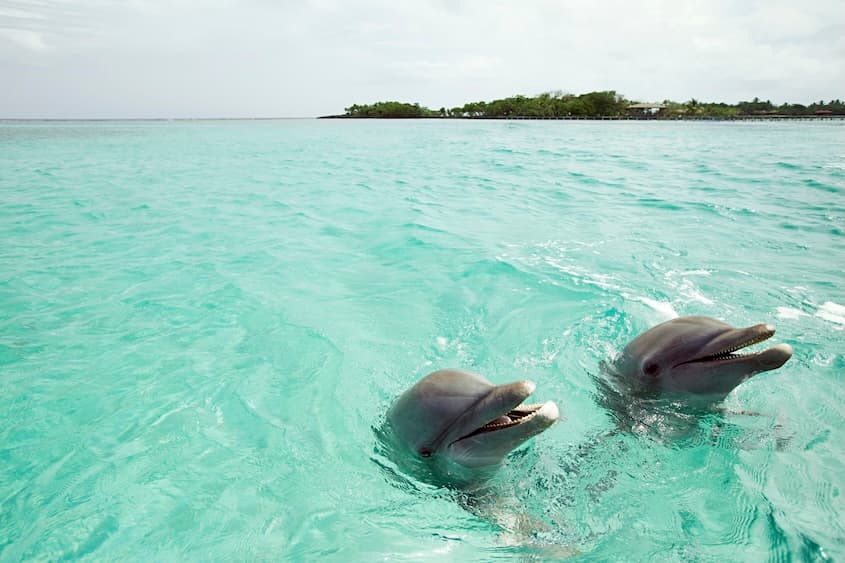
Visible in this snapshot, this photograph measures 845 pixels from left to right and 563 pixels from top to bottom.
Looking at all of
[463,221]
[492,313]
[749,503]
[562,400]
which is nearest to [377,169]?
[463,221]

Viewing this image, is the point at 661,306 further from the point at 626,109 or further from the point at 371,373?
the point at 626,109

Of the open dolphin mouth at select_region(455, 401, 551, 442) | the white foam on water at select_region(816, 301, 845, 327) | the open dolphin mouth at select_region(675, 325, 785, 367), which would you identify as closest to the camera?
the open dolphin mouth at select_region(455, 401, 551, 442)

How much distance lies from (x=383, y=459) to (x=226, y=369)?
2.27 meters

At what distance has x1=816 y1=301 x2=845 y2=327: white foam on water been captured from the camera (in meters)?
5.71

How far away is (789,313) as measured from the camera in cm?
590

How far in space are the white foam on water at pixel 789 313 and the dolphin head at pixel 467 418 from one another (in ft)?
15.1

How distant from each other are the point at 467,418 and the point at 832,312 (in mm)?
5567

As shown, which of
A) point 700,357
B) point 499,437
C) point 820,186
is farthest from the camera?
point 820,186

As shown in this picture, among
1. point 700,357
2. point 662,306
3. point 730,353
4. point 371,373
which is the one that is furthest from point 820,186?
point 371,373

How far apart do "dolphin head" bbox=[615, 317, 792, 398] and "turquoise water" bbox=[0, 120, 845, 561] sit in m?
0.41

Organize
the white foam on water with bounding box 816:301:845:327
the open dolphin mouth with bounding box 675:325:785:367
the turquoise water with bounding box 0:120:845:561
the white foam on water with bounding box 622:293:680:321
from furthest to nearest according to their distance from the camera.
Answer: the white foam on water with bounding box 622:293:680:321, the white foam on water with bounding box 816:301:845:327, the open dolphin mouth with bounding box 675:325:785:367, the turquoise water with bounding box 0:120:845:561

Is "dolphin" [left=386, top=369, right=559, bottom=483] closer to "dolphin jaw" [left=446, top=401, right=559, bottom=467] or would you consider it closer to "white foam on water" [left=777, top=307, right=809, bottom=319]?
"dolphin jaw" [left=446, top=401, right=559, bottom=467]

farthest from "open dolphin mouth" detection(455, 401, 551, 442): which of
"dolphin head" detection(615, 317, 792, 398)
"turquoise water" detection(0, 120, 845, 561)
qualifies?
"dolphin head" detection(615, 317, 792, 398)

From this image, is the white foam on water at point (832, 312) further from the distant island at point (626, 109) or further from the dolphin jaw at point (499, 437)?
the distant island at point (626, 109)
